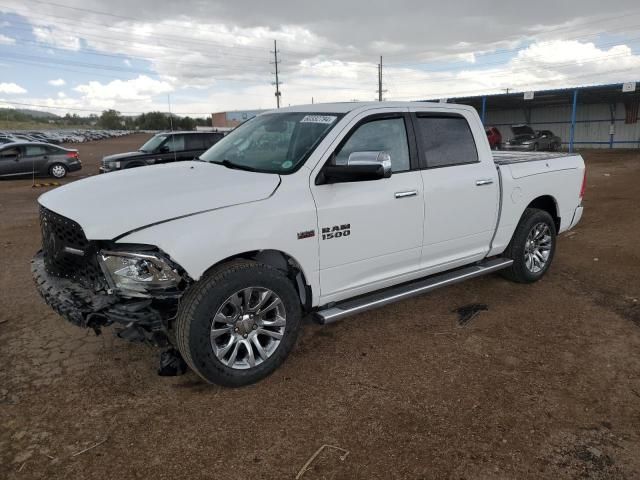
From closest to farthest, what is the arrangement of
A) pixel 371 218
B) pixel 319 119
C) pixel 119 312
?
pixel 119 312 < pixel 371 218 < pixel 319 119

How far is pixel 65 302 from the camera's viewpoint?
3215mm

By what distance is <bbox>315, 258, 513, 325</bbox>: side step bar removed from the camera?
374 centimetres

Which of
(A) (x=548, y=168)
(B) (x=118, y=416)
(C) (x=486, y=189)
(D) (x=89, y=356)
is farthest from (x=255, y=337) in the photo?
(A) (x=548, y=168)

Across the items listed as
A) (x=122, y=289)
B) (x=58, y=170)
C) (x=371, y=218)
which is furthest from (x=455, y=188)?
(x=58, y=170)

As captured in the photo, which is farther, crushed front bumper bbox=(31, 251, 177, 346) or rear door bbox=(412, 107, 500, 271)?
rear door bbox=(412, 107, 500, 271)

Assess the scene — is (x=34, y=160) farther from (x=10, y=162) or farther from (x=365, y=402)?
(x=365, y=402)

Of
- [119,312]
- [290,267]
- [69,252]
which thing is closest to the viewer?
[119,312]

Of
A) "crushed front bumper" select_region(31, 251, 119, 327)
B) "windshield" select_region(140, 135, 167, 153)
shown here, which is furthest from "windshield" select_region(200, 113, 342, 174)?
"windshield" select_region(140, 135, 167, 153)

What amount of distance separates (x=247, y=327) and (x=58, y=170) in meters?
19.0

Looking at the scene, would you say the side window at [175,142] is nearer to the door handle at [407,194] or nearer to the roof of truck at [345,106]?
the roof of truck at [345,106]

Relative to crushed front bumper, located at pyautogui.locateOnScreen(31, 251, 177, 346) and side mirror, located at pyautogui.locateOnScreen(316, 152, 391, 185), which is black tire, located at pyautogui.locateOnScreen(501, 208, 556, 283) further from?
crushed front bumper, located at pyautogui.locateOnScreen(31, 251, 177, 346)

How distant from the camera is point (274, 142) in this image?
13.7 feet

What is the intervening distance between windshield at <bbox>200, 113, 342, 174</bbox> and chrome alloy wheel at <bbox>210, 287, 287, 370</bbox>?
38.5 inches

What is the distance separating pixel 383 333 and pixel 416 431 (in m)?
1.44
